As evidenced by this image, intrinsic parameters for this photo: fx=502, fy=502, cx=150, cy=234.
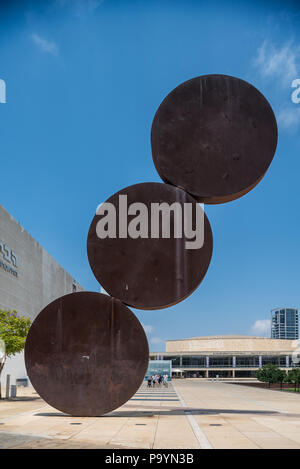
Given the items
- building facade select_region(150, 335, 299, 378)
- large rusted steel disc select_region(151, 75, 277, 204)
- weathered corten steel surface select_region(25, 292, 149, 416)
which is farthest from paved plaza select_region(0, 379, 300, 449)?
building facade select_region(150, 335, 299, 378)

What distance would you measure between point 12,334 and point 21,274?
31.2 metres

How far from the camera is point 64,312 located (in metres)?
12.8

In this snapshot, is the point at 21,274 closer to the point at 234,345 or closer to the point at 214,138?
the point at 214,138

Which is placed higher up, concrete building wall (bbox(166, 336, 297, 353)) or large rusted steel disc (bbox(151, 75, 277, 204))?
large rusted steel disc (bbox(151, 75, 277, 204))

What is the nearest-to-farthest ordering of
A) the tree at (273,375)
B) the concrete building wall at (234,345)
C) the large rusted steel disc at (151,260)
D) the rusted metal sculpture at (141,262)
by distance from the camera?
the large rusted steel disc at (151,260), the rusted metal sculpture at (141,262), the tree at (273,375), the concrete building wall at (234,345)

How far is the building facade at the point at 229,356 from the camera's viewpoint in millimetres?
97188

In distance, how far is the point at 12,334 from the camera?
26.8 m

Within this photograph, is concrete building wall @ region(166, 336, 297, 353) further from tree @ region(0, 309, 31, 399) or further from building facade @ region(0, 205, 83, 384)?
tree @ region(0, 309, 31, 399)

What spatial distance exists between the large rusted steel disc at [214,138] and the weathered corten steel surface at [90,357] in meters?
3.71

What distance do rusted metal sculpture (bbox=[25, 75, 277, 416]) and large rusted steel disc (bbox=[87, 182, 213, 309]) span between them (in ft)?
0.08

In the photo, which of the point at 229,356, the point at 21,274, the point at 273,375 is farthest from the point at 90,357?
the point at 229,356

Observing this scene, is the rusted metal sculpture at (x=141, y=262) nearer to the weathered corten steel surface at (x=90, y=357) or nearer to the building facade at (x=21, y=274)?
the weathered corten steel surface at (x=90, y=357)

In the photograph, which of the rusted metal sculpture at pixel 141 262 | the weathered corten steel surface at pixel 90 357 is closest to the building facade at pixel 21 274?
the weathered corten steel surface at pixel 90 357

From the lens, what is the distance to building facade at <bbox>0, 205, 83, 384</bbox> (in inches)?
2008
